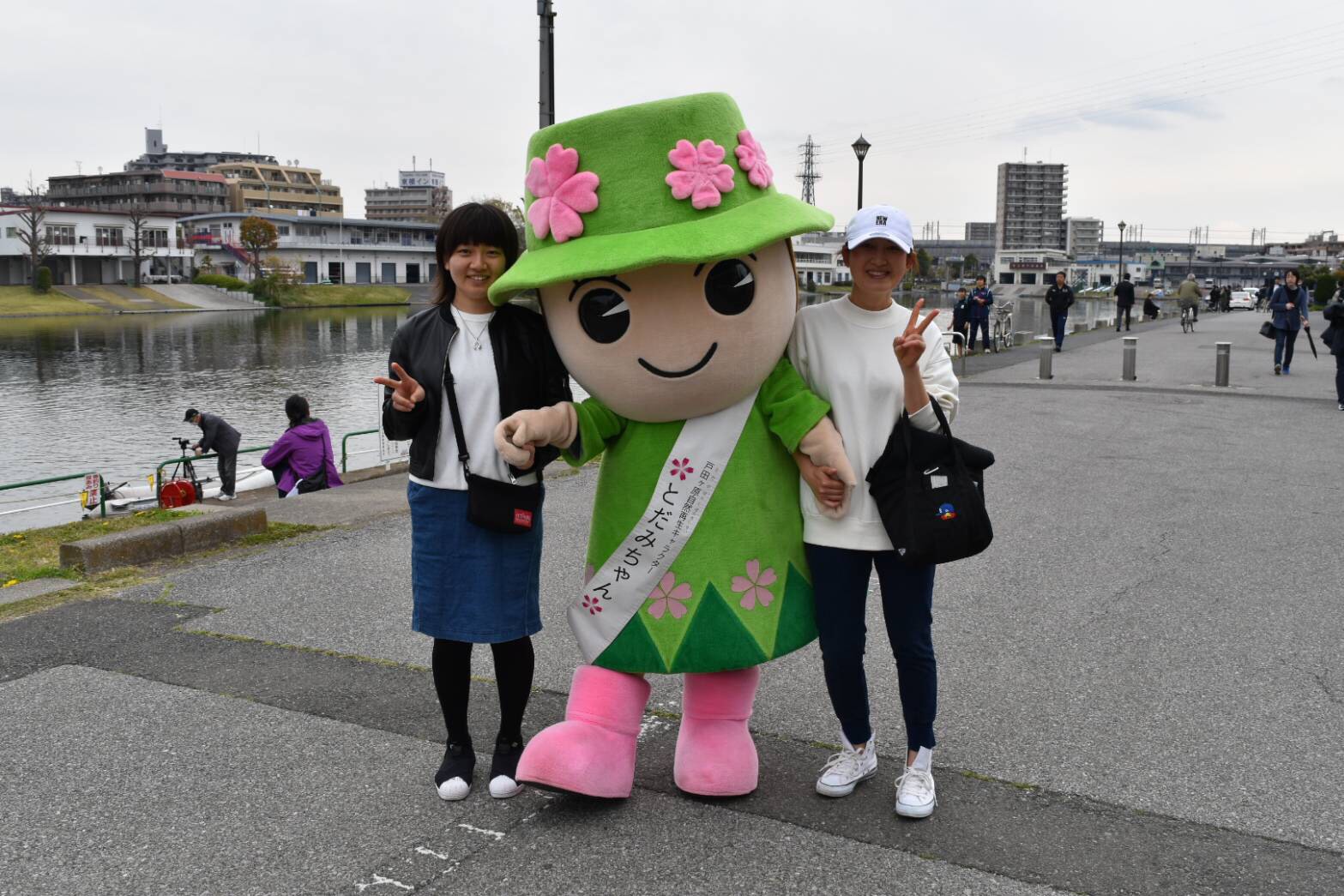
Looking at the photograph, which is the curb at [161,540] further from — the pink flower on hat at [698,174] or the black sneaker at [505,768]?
the pink flower on hat at [698,174]

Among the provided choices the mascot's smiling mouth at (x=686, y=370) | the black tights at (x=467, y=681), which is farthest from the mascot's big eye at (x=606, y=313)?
the black tights at (x=467, y=681)

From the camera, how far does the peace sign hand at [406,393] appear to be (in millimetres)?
3531

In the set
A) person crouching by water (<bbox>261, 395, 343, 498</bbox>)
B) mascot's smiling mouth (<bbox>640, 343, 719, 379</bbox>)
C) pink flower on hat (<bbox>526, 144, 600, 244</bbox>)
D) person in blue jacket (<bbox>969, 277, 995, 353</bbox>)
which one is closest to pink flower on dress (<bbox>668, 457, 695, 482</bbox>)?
mascot's smiling mouth (<bbox>640, 343, 719, 379</bbox>)

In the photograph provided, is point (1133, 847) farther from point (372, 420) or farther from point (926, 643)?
point (372, 420)

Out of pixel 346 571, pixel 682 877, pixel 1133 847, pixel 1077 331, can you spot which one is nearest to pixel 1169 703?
pixel 1133 847

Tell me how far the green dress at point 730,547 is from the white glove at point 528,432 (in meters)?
0.11

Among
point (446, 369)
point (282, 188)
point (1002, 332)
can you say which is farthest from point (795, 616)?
point (282, 188)

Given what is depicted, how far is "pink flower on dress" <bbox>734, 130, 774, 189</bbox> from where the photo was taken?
11.7 feet

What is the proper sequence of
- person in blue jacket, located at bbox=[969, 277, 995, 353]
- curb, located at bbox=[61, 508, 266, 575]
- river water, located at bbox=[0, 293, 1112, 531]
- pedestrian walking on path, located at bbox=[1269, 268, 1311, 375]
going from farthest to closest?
person in blue jacket, located at bbox=[969, 277, 995, 353] < river water, located at bbox=[0, 293, 1112, 531] < pedestrian walking on path, located at bbox=[1269, 268, 1311, 375] < curb, located at bbox=[61, 508, 266, 575]

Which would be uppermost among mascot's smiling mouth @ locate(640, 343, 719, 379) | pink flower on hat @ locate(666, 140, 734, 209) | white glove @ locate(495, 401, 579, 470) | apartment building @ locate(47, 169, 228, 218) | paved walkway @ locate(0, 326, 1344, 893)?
apartment building @ locate(47, 169, 228, 218)

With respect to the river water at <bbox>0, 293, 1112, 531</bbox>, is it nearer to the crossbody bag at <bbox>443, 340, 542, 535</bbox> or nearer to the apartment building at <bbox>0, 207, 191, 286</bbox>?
the crossbody bag at <bbox>443, 340, 542, 535</bbox>

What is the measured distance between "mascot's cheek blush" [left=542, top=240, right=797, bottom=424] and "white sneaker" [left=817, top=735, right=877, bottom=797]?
4.00 ft

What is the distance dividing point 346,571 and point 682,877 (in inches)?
158

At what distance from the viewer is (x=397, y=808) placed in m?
3.54
